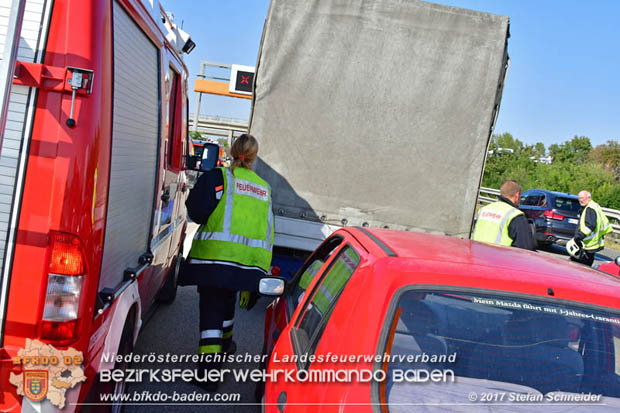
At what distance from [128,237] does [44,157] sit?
98 cm

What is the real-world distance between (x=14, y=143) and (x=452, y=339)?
6.22 ft

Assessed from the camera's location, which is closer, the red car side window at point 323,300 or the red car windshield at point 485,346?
the red car windshield at point 485,346

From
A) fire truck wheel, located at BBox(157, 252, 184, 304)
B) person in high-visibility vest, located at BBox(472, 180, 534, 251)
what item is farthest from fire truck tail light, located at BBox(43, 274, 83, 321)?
person in high-visibility vest, located at BBox(472, 180, 534, 251)

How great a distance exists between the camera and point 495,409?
6.70 ft

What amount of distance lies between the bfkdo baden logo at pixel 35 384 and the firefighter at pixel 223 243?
1792mm

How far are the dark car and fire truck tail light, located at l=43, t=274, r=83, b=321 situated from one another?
52.5 ft

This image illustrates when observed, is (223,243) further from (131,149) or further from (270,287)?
(131,149)

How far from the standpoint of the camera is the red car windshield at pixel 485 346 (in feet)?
6.73

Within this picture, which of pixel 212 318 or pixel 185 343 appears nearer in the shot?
pixel 212 318

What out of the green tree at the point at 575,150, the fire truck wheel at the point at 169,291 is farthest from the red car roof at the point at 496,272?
the green tree at the point at 575,150

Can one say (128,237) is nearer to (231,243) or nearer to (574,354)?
(231,243)

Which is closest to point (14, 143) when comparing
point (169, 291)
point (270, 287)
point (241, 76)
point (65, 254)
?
point (65, 254)

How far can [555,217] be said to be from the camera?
1684 centimetres

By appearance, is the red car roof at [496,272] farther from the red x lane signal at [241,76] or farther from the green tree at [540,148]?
the green tree at [540,148]
